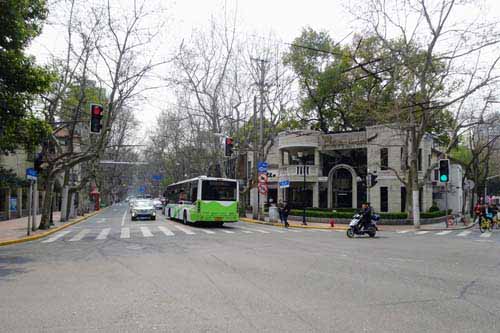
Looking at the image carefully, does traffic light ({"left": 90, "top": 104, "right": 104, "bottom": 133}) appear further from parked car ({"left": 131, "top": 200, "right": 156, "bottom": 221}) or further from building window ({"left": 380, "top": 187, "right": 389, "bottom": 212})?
building window ({"left": 380, "top": 187, "right": 389, "bottom": 212})

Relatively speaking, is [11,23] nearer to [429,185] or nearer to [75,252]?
[75,252]

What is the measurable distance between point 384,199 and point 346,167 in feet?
15.7

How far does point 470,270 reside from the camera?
1005cm

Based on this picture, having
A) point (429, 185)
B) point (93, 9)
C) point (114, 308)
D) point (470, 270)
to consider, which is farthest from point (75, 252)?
point (429, 185)

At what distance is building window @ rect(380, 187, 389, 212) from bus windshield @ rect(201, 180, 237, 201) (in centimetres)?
1648

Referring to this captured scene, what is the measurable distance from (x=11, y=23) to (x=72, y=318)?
370 inches

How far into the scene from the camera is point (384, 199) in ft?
118

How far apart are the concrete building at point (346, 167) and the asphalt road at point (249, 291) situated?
2302cm

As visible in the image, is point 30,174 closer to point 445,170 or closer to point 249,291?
point 249,291

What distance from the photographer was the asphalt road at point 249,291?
573 cm

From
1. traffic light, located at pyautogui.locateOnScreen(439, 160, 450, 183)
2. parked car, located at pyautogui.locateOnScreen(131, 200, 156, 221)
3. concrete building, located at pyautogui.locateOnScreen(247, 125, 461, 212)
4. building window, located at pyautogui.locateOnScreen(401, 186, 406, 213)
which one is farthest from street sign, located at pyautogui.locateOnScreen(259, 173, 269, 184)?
building window, located at pyautogui.locateOnScreen(401, 186, 406, 213)

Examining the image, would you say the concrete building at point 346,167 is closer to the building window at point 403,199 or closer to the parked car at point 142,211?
the building window at point 403,199

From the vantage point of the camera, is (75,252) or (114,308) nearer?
(114,308)

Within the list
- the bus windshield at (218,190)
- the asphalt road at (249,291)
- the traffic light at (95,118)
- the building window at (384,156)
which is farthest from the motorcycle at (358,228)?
the building window at (384,156)
